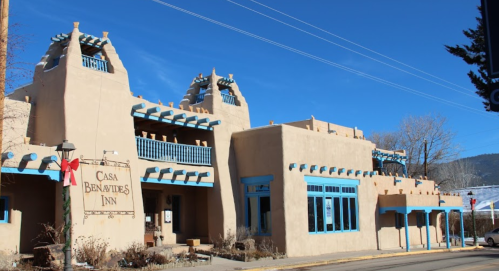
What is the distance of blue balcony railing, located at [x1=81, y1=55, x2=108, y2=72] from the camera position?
64.9 ft

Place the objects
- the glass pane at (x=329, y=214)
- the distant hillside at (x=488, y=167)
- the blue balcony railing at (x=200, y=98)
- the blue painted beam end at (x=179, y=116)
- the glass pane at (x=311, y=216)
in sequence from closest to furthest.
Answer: the blue painted beam end at (x=179, y=116), the glass pane at (x=311, y=216), the glass pane at (x=329, y=214), the blue balcony railing at (x=200, y=98), the distant hillside at (x=488, y=167)

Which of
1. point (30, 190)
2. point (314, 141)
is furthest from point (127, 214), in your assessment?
point (314, 141)

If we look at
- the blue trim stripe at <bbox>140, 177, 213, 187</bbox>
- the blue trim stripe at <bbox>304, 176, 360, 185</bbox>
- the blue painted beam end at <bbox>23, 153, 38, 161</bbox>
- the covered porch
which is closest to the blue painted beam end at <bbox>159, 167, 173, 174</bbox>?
the blue trim stripe at <bbox>140, 177, 213, 187</bbox>

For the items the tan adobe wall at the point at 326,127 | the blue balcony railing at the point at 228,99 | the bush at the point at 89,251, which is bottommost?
the bush at the point at 89,251

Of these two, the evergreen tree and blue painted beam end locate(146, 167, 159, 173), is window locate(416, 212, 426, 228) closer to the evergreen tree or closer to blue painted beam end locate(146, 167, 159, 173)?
blue painted beam end locate(146, 167, 159, 173)

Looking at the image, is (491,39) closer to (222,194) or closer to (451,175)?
(222,194)

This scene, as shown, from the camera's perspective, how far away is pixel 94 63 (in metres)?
20.0

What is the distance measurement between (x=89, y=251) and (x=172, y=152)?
682 centimetres

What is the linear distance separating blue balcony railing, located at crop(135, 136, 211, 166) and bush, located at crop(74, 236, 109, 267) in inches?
183

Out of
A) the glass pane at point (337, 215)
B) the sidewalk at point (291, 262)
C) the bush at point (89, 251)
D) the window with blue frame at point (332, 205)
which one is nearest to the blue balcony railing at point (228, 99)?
the window with blue frame at point (332, 205)

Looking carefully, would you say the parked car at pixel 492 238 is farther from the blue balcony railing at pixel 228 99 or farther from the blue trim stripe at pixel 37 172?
the blue trim stripe at pixel 37 172

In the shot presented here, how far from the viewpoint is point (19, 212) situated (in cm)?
1811

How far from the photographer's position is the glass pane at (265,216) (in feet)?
78.4

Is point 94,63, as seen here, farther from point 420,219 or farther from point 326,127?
point 420,219
